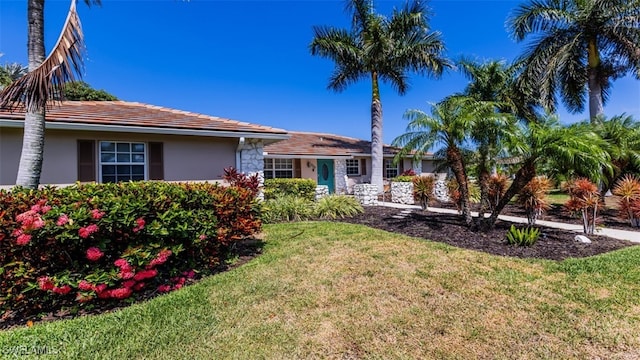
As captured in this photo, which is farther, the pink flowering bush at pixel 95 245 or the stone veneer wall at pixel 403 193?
the stone veneer wall at pixel 403 193

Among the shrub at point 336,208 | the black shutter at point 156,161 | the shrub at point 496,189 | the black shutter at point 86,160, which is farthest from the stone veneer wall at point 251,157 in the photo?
the shrub at point 496,189

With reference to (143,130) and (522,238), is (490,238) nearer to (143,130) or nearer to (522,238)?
(522,238)

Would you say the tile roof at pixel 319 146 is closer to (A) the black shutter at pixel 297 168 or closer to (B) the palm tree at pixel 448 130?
(A) the black shutter at pixel 297 168

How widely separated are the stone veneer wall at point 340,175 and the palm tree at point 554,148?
545 inches

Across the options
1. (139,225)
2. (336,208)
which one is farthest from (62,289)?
(336,208)

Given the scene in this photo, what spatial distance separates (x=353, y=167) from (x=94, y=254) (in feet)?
67.7

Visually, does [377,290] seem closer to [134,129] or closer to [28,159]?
[28,159]

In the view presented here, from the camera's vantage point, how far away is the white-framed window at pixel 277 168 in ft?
62.8

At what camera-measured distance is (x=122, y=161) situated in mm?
9688

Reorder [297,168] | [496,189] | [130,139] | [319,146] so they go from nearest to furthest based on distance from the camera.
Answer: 1. [130,139]
2. [496,189]
3. [297,168]
4. [319,146]

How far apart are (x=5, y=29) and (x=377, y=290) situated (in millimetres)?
12739

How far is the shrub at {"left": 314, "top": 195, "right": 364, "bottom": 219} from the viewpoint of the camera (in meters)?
11.3

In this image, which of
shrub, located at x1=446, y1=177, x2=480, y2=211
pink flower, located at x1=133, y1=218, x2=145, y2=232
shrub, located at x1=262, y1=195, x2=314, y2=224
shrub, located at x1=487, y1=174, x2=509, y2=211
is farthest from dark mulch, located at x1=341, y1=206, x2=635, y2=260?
pink flower, located at x1=133, y1=218, x2=145, y2=232

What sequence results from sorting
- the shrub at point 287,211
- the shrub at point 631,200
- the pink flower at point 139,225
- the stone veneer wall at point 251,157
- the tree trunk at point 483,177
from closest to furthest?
the pink flower at point 139,225
the shrub at point 631,200
the tree trunk at point 483,177
the shrub at point 287,211
the stone veneer wall at point 251,157
